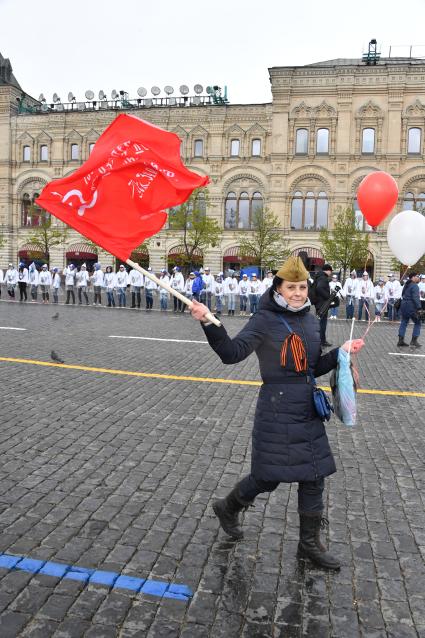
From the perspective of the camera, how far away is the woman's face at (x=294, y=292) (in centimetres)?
339

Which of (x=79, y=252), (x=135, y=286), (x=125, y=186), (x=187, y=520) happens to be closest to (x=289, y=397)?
(x=187, y=520)

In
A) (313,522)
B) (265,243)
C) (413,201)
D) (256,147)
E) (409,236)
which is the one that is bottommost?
(313,522)

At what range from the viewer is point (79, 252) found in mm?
47438

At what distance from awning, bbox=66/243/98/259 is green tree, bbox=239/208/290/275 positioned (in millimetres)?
→ 13834

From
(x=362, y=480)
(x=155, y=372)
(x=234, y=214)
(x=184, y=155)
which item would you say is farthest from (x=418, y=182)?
(x=362, y=480)

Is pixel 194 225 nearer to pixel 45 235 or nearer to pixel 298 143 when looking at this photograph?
pixel 298 143

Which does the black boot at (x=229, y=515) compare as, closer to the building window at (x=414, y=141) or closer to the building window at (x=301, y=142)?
the building window at (x=301, y=142)

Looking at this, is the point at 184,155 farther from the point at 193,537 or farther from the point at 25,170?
the point at 193,537

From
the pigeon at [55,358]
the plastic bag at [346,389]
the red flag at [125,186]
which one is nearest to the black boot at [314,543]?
the plastic bag at [346,389]

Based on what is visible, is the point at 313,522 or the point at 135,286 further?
the point at 135,286

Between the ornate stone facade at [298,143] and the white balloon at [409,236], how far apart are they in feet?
122

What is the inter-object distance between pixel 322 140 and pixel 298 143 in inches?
72.9

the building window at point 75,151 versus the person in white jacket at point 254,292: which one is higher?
the building window at point 75,151

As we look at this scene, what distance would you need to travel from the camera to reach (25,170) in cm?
4828
